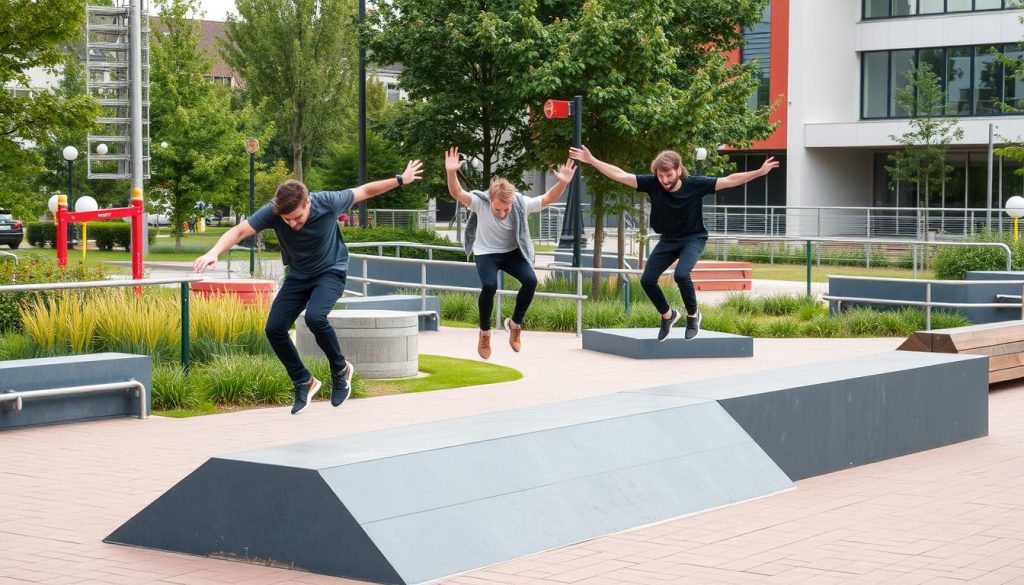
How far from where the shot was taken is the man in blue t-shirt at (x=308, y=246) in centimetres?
920

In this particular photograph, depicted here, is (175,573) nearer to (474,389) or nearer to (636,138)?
(474,389)

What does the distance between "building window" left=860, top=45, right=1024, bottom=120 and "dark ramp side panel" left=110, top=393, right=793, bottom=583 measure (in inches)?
1636

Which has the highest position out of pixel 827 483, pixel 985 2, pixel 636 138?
pixel 985 2

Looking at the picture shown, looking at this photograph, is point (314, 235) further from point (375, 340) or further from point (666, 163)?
point (375, 340)

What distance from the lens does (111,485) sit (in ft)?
29.7

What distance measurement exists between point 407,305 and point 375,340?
477 cm

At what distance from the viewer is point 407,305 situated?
1953 cm

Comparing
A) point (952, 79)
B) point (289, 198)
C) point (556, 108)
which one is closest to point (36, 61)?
point (556, 108)

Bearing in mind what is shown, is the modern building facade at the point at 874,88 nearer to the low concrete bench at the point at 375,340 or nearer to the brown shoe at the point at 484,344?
the low concrete bench at the point at 375,340

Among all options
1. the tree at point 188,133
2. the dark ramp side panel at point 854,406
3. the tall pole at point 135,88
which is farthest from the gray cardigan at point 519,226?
the tree at point 188,133

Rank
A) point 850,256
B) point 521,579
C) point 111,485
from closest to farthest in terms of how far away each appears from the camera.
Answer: point 521,579 → point 111,485 → point 850,256

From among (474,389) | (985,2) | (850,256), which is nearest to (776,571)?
(474,389)

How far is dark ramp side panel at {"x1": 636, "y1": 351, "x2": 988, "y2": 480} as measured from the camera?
950 centimetres

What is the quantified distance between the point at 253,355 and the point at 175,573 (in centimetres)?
768
